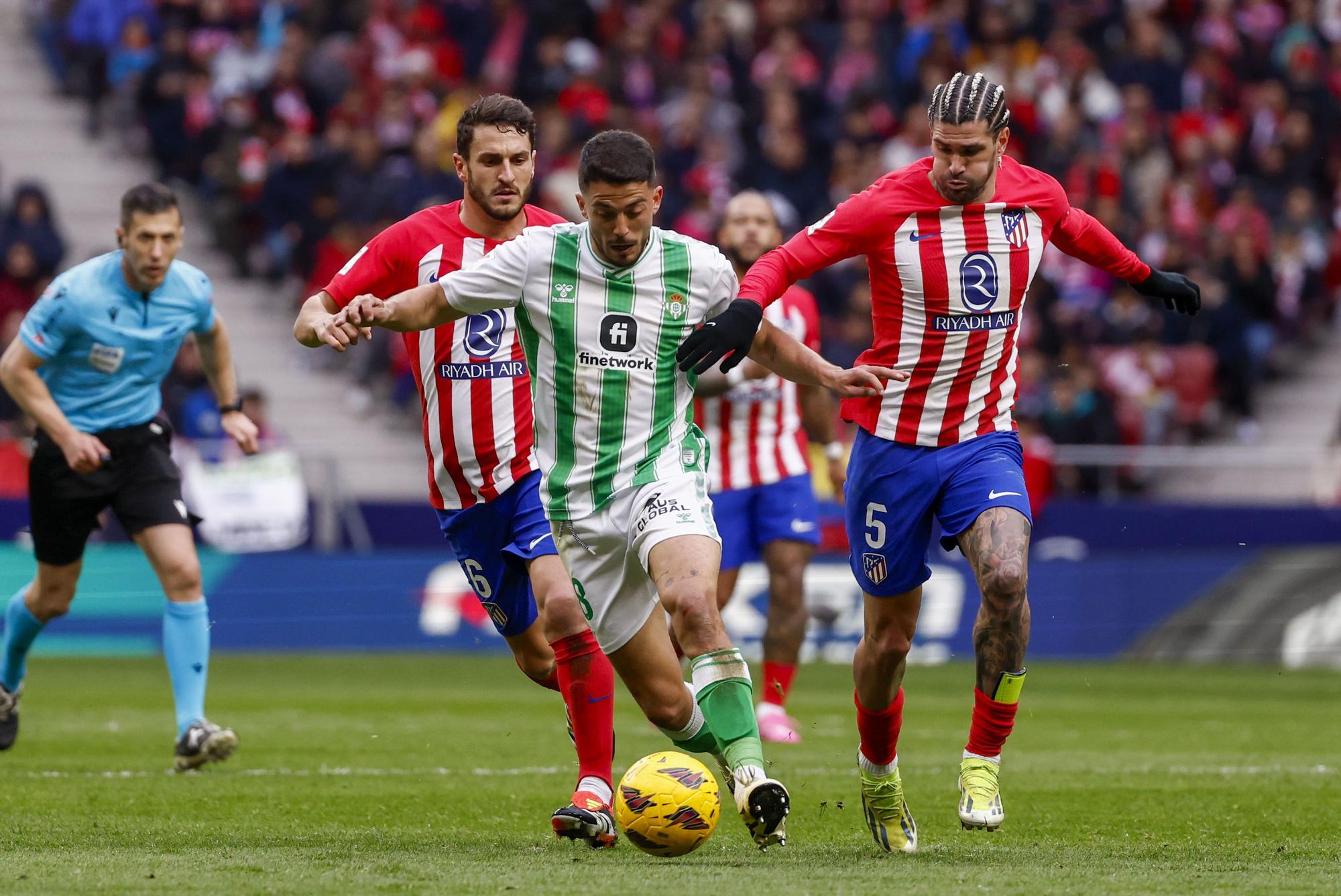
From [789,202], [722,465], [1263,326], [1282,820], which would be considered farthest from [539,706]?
[1263,326]

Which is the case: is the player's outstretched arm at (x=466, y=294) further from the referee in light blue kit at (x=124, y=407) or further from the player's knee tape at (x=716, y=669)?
the referee in light blue kit at (x=124, y=407)

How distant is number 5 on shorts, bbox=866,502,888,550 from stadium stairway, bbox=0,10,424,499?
42.2 ft

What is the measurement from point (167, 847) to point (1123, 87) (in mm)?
18641

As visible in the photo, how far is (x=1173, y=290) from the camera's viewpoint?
756 centimetres

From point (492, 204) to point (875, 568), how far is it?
198 centimetres

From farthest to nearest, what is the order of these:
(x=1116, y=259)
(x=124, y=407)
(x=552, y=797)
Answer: (x=124, y=407) < (x=552, y=797) < (x=1116, y=259)

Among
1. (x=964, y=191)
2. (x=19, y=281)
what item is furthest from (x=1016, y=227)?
(x=19, y=281)

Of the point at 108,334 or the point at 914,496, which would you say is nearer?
the point at 914,496

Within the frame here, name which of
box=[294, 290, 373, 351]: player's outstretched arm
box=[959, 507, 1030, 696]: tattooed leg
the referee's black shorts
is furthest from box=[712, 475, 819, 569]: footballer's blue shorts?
box=[294, 290, 373, 351]: player's outstretched arm

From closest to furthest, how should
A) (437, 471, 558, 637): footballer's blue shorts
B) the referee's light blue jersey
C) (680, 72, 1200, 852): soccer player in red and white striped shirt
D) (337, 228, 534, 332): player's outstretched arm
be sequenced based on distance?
(337, 228, 534, 332): player's outstretched arm, (680, 72, 1200, 852): soccer player in red and white striped shirt, (437, 471, 558, 637): footballer's blue shorts, the referee's light blue jersey

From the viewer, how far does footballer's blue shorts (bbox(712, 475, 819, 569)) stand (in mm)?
11172

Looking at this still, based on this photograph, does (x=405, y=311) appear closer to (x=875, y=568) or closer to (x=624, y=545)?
(x=624, y=545)

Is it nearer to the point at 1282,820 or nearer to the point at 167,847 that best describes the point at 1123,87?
the point at 1282,820

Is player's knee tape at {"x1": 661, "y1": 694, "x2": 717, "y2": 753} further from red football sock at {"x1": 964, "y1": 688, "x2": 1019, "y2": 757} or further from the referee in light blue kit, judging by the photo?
the referee in light blue kit
